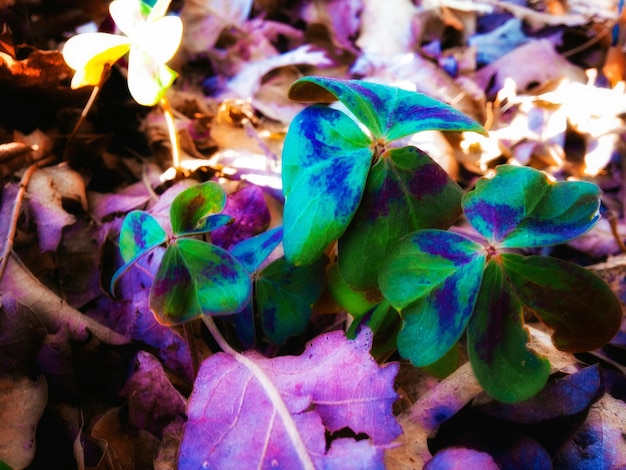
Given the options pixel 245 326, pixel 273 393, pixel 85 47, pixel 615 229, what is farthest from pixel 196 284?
pixel 615 229

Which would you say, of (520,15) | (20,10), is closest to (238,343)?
(20,10)

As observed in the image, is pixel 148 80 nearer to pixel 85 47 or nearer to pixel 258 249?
pixel 85 47

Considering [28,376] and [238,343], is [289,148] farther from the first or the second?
[28,376]

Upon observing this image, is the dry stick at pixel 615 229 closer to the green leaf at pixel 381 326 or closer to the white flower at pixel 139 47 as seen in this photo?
the green leaf at pixel 381 326

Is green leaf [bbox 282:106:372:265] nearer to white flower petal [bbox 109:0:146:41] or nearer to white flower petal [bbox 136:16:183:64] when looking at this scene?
white flower petal [bbox 136:16:183:64]

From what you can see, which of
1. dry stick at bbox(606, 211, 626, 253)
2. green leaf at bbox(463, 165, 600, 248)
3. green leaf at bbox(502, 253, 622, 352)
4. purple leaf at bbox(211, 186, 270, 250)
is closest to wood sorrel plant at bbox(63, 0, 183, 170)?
purple leaf at bbox(211, 186, 270, 250)
